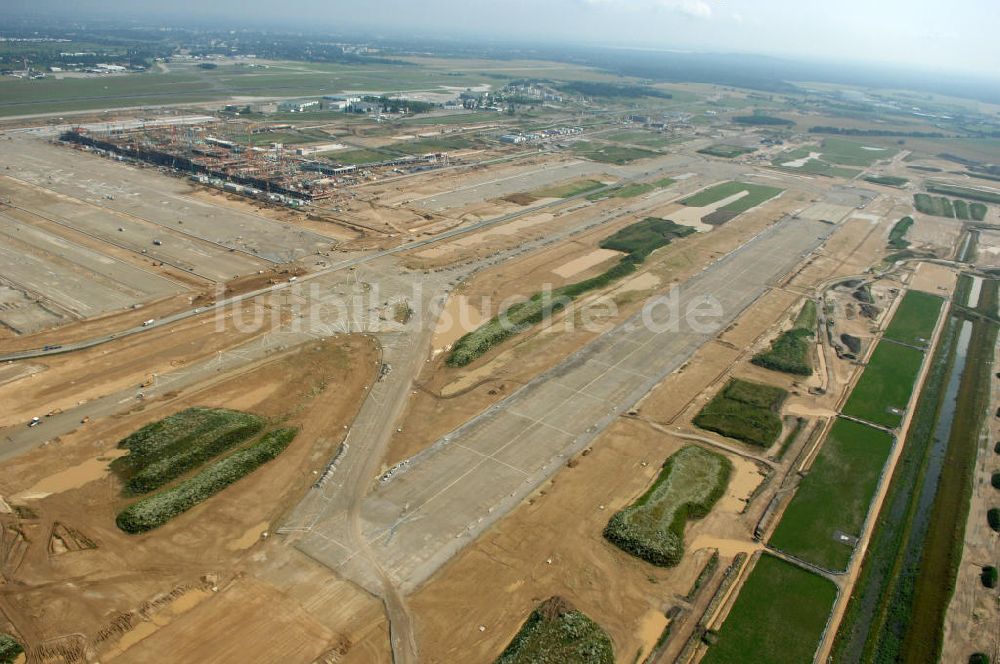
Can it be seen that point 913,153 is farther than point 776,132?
No

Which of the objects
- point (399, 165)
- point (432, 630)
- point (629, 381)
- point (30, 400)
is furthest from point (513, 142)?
point (432, 630)

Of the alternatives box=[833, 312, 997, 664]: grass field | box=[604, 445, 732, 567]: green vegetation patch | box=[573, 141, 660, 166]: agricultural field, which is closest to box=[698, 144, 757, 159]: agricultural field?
box=[573, 141, 660, 166]: agricultural field

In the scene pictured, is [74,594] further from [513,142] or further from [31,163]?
[513,142]

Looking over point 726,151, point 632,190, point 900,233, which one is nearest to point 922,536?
point 900,233

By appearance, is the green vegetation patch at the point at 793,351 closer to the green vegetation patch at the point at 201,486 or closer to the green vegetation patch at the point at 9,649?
the green vegetation patch at the point at 201,486

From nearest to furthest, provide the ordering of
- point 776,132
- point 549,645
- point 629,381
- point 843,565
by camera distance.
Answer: point 549,645 → point 843,565 → point 629,381 → point 776,132

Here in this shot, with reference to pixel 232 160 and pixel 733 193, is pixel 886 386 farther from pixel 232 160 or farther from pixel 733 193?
pixel 232 160

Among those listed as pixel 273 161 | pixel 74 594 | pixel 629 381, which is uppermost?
pixel 273 161
